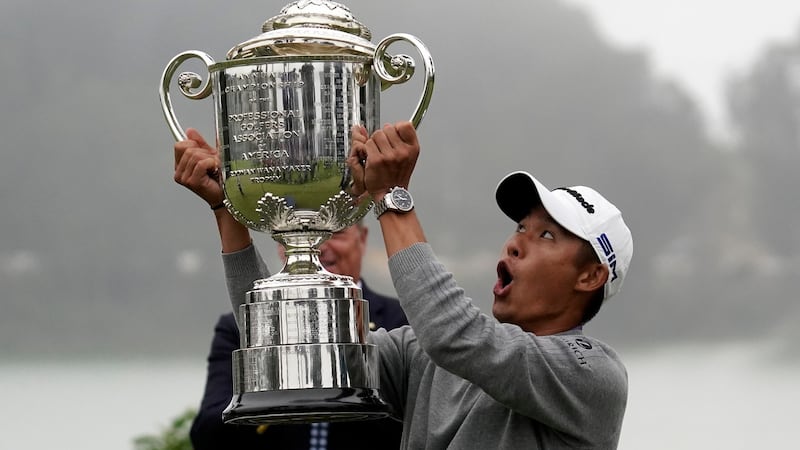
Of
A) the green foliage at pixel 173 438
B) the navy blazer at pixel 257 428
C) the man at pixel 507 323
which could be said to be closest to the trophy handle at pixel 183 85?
the man at pixel 507 323

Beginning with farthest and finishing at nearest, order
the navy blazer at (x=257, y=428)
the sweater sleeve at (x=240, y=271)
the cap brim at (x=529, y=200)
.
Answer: the navy blazer at (x=257, y=428) < the sweater sleeve at (x=240, y=271) < the cap brim at (x=529, y=200)

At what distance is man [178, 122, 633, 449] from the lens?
3039 mm

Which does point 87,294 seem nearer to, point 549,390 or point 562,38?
point 562,38

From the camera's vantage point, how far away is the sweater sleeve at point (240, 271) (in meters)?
3.40

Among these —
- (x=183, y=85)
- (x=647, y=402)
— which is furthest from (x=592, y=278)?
(x=647, y=402)

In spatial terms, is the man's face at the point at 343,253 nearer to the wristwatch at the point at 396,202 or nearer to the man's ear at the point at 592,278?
the man's ear at the point at 592,278

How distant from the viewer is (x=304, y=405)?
3.09 m

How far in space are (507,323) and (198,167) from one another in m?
0.63

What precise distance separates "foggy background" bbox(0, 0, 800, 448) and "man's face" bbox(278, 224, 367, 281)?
4.30ft

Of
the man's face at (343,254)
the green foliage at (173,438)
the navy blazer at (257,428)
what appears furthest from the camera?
the green foliage at (173,438)

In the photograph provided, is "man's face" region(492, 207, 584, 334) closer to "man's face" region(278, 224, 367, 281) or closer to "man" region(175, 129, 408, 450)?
"man" region(175, 129, 408, 450)

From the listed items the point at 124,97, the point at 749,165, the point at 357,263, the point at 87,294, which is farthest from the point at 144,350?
the point at 749,165

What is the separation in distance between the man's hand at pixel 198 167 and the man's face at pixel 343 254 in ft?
4.29

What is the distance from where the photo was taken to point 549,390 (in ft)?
→ 10.3
